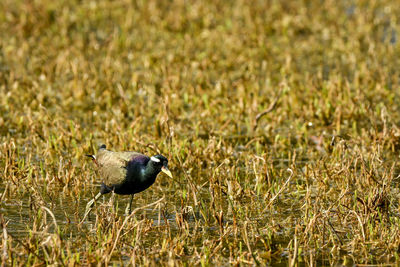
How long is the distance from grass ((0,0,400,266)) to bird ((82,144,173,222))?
22cm

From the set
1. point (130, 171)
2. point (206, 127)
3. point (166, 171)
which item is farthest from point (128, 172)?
point (206, 127)

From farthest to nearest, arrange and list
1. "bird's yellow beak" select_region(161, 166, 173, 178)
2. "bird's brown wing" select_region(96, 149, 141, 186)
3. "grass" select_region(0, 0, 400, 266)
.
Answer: "bird's brown wing" select_region(96, 149, 141, 186), "bird's yellow beak" select_region(161, 166, 173, 178), "grass" select_region(0, 0, 400, 266)

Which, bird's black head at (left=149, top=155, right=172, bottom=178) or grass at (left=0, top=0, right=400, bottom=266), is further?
bird's black head at (left=149, top=155, right=172, bottom=178)

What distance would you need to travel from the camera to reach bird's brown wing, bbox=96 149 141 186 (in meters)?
6.39

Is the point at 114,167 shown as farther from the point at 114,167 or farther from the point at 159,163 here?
the point at 159,163

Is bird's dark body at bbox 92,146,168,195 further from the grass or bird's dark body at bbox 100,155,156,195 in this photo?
the grass

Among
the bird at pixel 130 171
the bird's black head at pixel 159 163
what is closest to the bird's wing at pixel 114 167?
the bird at pixel 130 171

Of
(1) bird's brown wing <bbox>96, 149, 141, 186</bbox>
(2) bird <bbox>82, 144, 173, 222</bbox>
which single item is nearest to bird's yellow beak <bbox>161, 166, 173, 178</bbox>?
→ (2) bird <bbox>82, 144, 173, 222</bbox>

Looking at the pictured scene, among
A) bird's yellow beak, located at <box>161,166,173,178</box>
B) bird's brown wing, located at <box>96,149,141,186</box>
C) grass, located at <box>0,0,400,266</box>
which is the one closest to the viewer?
grass, located at <box>0,0,400,266</box>

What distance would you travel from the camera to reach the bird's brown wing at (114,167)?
251 inches

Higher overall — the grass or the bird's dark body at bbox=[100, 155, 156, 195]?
the bird's dark body at bbox=[100, 155, 156, 195]

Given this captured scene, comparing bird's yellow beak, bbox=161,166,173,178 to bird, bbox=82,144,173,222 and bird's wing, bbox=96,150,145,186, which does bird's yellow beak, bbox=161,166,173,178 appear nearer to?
bird, bbox=82,144,173,222

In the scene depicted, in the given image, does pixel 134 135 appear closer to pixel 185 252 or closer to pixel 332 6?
pixel 185 252

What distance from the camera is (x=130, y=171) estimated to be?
20.8ft
